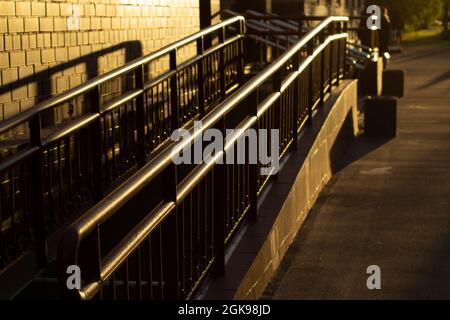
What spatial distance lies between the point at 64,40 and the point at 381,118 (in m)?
4.86

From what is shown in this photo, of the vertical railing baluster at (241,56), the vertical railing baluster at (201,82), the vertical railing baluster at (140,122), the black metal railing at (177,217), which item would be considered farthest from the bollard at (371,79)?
the vertical railing baluster at (140,122)

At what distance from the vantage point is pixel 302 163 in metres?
9.12

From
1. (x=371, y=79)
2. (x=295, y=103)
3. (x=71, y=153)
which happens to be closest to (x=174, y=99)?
(x=295, y=103)

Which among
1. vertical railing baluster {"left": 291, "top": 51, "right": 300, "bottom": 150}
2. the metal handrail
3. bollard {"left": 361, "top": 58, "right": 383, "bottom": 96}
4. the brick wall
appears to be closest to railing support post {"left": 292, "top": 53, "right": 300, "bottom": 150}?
vertical railing baluster {"left": 291, "top": 51, "right": 300, "bottom": 150}

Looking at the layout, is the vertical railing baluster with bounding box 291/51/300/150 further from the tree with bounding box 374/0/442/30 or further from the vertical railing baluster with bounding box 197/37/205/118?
the tree with bounding box 374/0/442/30

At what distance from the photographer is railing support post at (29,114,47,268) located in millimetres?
6750

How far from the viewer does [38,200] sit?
682 centimetres

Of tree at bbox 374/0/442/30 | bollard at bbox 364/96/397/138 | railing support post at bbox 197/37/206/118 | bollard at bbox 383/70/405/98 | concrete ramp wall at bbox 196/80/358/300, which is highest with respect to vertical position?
railing support post at bbox 197/37/206/118

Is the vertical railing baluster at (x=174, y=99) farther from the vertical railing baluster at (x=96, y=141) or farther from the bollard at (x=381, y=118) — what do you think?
the bollard at (x=381, y=118)

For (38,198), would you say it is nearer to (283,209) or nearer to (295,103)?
(283,209)

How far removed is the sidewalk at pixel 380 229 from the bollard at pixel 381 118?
236mm

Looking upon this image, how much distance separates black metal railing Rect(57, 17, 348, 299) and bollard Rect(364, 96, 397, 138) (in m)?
4.42
